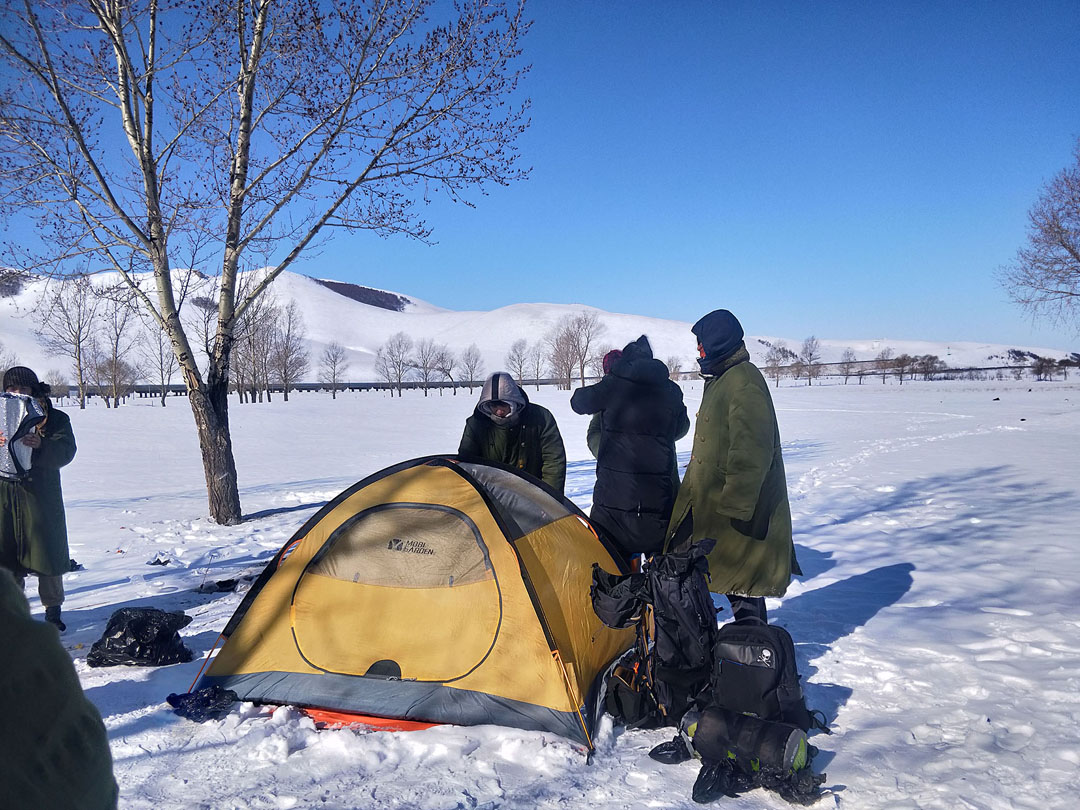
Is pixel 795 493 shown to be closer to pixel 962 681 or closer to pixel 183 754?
pixel 962 681

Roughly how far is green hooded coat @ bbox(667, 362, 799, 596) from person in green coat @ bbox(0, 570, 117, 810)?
9.61 ft

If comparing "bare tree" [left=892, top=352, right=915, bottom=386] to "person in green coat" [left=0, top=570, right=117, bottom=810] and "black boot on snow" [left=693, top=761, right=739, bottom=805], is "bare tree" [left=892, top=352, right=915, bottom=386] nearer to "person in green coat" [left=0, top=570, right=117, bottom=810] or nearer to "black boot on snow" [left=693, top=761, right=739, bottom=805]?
"black boot on snow" [left=693, top=761, right=739, bottom=805]

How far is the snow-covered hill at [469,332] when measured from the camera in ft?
390

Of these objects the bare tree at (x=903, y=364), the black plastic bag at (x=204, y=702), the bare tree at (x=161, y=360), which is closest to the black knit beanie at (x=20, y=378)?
the black plastic bag at (x=204, y=702)

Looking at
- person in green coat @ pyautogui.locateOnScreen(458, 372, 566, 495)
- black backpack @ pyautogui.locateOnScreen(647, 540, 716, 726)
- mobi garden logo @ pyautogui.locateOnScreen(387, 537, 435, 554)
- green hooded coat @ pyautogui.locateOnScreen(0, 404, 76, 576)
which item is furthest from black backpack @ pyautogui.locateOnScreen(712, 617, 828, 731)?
green hooded coat @ pyautogui.locateOnScreen(0, 404, 76, 576)

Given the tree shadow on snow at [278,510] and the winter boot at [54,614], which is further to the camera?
the tree shadow on snow at [278,510]

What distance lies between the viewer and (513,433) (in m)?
4.70

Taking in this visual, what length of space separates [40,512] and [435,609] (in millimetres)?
3077

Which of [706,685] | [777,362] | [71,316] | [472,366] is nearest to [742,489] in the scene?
[706,685]

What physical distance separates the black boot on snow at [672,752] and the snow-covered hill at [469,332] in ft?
368

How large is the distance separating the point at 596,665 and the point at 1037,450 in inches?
537

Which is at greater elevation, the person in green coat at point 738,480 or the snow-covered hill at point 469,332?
the snow-covered hill at point 469,332

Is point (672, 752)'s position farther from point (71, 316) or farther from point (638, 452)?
point (71, 316)

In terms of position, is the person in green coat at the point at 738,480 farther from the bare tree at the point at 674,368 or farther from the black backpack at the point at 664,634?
the bare tree at the point at 674,368
